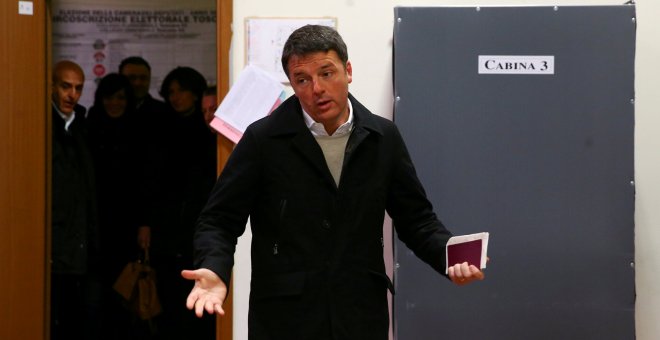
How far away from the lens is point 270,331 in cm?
188

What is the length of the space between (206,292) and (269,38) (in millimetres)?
1442

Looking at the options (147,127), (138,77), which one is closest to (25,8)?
(147,127)

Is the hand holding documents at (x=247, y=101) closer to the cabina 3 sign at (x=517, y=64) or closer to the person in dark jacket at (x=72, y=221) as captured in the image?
the cabina 3 sign at (x=517, y=64)

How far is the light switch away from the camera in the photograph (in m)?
3.10

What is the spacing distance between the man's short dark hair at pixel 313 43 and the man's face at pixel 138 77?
270 centimetres

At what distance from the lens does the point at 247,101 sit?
2.93 meters

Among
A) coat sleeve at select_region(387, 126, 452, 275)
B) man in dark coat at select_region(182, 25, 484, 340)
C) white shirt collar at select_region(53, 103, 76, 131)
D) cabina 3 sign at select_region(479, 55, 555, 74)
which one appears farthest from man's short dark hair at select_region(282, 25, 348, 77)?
white shirt collar at select_region(53, 103, 76, 131)

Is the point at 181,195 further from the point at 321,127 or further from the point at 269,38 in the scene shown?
the point at 321,127

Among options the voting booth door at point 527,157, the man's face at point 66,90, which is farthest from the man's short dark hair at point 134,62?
the voting booth door at point 527,157

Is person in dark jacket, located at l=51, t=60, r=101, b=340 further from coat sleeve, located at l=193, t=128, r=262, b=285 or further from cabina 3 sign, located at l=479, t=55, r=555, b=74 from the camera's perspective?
cabina 3 sign, located at l=479, t=55, r=555, b=74

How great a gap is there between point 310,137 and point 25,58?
1723 millimetres

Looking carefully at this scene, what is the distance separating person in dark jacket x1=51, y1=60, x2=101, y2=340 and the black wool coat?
1914 millimetres

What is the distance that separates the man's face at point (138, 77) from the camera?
445 centimetres

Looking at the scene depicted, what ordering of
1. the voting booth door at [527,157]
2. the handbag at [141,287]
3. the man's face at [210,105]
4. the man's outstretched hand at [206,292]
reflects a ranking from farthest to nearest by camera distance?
the handbag at [141,287] < the man's face at [210,105] < the voting booth door at [527,157] < the man's outstretched hand at [206,292]
